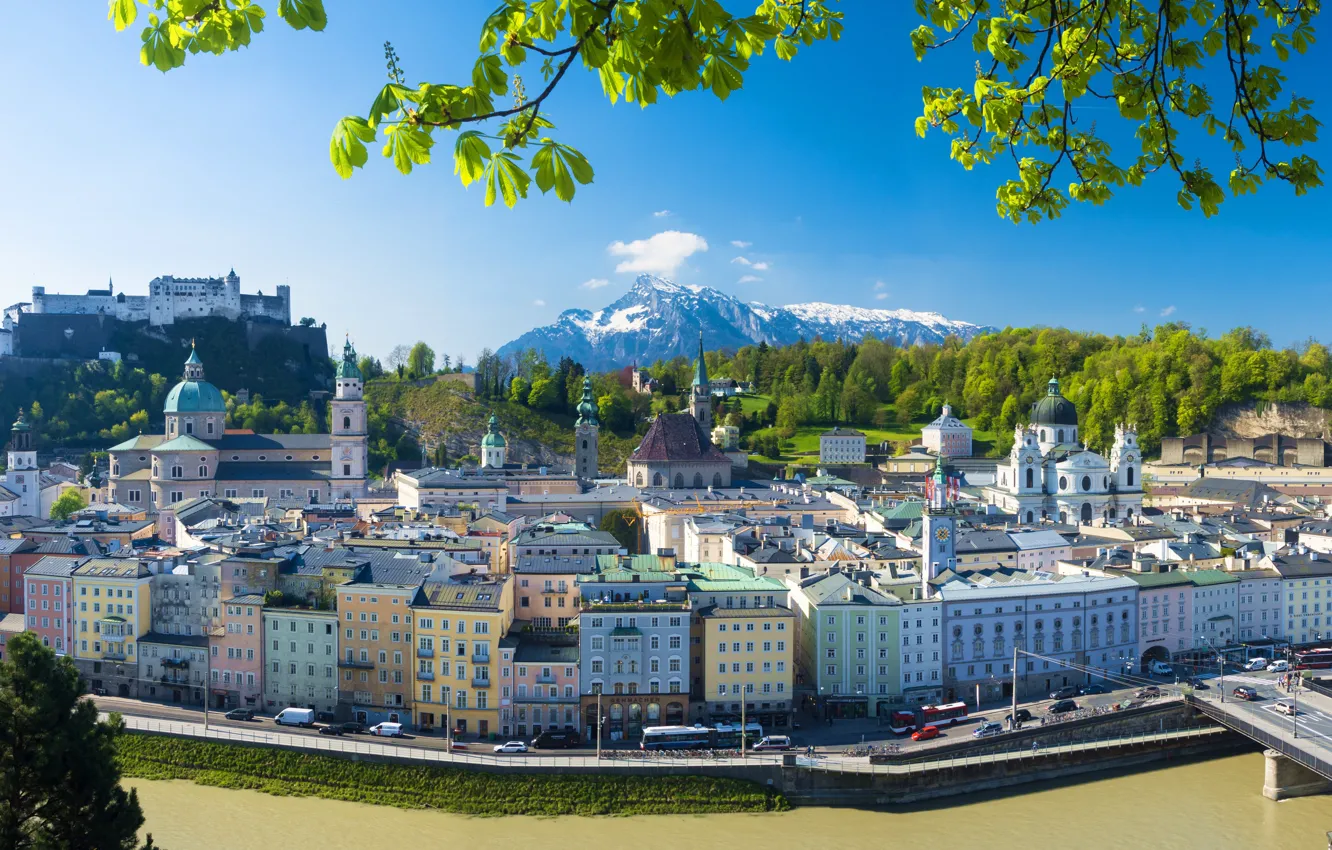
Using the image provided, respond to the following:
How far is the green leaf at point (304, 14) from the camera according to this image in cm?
244

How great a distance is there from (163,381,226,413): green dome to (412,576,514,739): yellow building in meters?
28.6

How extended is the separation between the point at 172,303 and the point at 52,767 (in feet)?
179

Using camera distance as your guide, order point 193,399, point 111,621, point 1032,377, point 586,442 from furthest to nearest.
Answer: point 1032,377
point 586,442
point 193,399
point 111,621

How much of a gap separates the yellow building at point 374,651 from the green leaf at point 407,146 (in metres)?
18.6

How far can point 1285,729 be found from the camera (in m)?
17.8

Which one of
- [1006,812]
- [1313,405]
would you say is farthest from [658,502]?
[1313,405]

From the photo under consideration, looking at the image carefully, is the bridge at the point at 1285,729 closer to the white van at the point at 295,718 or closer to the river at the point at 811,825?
the river at the point at 811,825

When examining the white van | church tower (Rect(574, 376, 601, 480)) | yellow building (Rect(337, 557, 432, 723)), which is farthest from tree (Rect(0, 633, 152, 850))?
church tower (Rect(574, 376, 601, 480))

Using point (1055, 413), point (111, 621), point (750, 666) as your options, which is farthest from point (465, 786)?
point (1055, 413)

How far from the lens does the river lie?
608 inches

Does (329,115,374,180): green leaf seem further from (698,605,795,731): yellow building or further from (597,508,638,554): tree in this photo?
(597,508,638,554): tree

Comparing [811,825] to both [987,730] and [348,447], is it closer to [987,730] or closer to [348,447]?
[987,730]

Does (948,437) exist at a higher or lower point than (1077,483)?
higher

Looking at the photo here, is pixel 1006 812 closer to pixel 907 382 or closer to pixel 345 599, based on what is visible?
pixel 345 599
